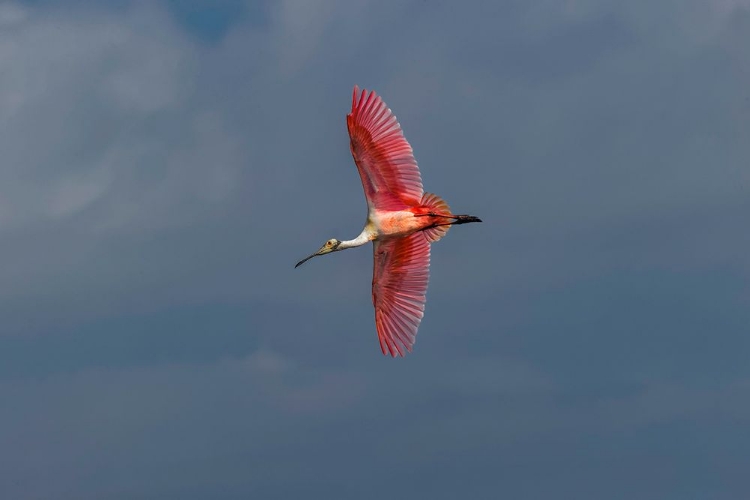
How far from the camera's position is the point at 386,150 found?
4744cm

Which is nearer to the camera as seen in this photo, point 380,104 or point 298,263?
point 380,104

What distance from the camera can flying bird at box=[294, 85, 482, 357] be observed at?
47.2m

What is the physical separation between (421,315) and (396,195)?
13.3 ft

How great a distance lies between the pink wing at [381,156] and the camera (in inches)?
1853

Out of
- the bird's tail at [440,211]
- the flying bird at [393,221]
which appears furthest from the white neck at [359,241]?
the bird's tail at [440,211]

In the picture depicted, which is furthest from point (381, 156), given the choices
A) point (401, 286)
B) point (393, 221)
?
point (401, 286)

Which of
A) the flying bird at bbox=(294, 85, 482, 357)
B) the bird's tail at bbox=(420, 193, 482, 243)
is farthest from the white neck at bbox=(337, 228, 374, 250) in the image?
the bird's tail at bbox=(420, 193, 482, 243)

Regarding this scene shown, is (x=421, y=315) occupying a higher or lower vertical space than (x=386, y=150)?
lower

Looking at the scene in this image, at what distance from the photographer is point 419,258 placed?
165ft

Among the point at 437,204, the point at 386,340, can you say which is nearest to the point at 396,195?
the point at 437,204

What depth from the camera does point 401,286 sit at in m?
50.4

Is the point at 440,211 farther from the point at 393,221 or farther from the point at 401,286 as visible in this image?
the point at 401,286

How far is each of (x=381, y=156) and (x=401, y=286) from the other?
186 inches

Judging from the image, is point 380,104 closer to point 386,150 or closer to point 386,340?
point 386,150
